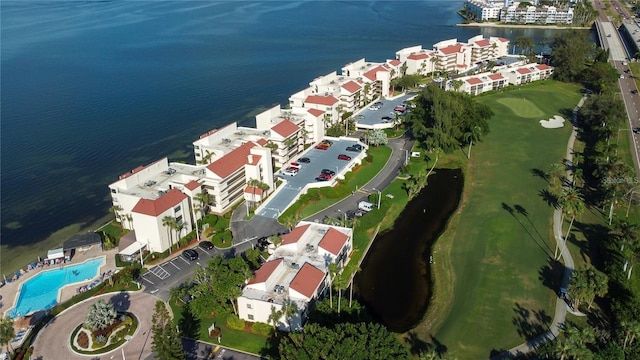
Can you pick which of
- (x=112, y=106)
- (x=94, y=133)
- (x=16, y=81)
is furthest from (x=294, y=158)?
(x=16, y=81)

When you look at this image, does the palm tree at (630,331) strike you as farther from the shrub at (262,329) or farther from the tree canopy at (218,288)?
the tree canopy at (218,288)

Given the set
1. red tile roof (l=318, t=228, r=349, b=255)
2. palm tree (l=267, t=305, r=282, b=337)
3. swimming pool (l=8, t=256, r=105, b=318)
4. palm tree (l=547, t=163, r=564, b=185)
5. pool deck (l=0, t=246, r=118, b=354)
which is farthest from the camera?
palm tree (l=547, t=163, r=564, b=185)

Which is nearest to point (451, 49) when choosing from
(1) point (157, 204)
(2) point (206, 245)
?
(2) point (206, 245)

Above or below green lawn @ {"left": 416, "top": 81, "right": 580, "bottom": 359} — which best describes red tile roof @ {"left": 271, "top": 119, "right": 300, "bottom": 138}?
above

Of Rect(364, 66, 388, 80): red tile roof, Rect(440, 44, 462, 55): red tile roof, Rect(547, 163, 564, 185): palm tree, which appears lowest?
Rect(547, 163, 564, 185): palm tree

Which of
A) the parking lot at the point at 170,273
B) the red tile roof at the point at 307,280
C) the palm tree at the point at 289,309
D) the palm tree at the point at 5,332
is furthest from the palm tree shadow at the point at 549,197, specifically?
the palm tree at the point at 5,332

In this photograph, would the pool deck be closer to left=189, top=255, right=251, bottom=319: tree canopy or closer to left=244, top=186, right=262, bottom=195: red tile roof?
left=189, top=255, right=251, bottom=319: tree canopy

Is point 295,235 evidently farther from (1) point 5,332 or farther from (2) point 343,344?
(1) point 5,332

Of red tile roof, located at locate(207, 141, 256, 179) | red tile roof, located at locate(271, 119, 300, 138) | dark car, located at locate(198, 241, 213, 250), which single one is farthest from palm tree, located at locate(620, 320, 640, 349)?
red tile roof, located at locate(271, 119, 300, 138)
